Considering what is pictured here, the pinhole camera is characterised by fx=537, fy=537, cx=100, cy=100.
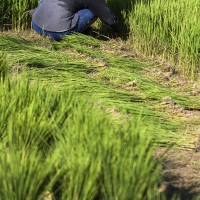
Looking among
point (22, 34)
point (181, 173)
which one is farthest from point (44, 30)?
point (181, 173)

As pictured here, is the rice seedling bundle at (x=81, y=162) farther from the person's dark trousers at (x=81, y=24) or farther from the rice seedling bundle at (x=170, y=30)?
the person's dark trousers at (x=81, y=24)

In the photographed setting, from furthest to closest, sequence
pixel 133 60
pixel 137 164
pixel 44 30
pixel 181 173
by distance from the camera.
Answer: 1. pixel 44 30
2. pixel 133 60
3. pixel 181 173
4. pixel 137 164

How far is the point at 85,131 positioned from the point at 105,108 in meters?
0.32

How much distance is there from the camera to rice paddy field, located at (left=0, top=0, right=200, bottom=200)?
1.56m

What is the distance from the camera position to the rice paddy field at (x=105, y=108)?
5.11 ft

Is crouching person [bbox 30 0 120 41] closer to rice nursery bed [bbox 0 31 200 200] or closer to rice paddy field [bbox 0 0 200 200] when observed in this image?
rice paddy field [bbox 0 0 200 200]

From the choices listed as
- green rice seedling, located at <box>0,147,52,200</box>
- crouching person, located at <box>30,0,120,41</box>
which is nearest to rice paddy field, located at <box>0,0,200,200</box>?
green rice seedling, located at <box>0,147,52,200</box>

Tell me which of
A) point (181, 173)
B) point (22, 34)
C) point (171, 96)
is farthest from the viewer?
point (22, 34)

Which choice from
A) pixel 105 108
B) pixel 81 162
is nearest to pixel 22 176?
pixel 81 162

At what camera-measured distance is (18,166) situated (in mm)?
1544

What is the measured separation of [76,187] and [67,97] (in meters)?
0.65

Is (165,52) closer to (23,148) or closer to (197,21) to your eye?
(197,21)

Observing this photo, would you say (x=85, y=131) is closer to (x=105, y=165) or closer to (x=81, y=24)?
(x=105, y=165)

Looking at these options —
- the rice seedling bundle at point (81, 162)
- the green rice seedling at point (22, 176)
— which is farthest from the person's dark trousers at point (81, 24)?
the green rice seedling at point (22, 176)
